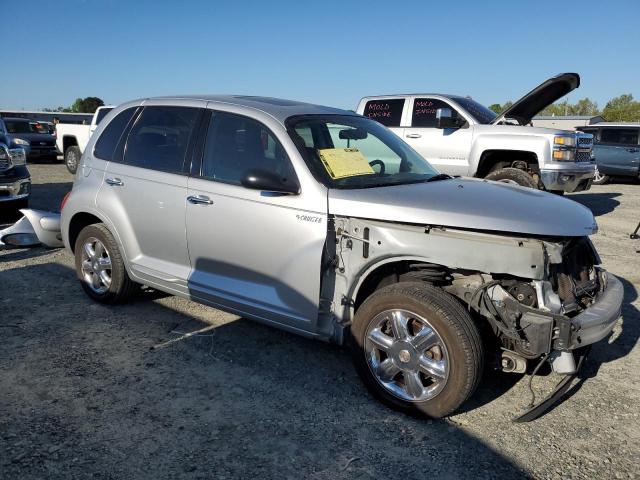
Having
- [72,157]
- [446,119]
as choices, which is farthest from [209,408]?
[72,157]

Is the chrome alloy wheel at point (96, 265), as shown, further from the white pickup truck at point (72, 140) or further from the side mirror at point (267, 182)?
the white pickup truck at point (72, 140)

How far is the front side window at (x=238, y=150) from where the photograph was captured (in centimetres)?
378

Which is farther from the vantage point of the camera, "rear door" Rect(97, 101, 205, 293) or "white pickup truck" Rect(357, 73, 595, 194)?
"white pickup truck" Rect(357, 73, 595, 194)

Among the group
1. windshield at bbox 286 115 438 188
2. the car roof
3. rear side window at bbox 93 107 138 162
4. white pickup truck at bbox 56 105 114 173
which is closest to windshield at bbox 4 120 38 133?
white pickup truck at bbox 56 105 114 173

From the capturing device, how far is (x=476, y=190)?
143 inches

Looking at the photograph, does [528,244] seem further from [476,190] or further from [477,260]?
[476,190]

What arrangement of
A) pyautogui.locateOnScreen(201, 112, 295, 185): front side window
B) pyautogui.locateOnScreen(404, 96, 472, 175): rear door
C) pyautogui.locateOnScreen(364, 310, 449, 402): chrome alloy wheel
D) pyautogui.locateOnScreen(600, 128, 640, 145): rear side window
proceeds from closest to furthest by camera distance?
pyautogui.locateOnScreen(364, 310, 449, 402): chrome alloy wheel, pyautogui.locateOnScreen(201, 112, 295, 185): front side window, pyautogui.locateOnScreen(404, 96, 472, 175): rear door, pyautogui.locateOnScreen(600, 128, 640, 145): rear side window

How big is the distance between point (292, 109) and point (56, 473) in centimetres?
278

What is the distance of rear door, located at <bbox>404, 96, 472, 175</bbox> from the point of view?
936 cm

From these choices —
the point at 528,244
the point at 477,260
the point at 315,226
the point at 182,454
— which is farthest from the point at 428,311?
the point at 182,454

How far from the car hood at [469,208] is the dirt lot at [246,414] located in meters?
1.16

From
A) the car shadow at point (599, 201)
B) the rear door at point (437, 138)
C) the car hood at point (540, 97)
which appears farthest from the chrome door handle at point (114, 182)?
the car shadow at point (599, 201)

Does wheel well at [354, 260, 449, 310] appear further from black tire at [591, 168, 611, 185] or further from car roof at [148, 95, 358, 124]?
black tire at [591, 168, 611, 185]

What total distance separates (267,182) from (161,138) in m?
1.42
